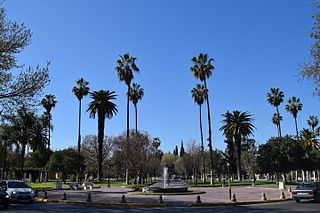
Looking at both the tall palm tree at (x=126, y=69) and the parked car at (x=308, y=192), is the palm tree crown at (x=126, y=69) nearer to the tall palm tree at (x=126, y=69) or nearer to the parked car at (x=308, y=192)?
the tall palm tree at (x=126, y=69)

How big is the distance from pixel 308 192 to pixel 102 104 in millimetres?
47497

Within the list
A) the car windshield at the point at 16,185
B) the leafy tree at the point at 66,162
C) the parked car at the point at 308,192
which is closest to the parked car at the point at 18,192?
the car windshield at the point at 16,185

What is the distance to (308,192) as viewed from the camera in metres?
21.0

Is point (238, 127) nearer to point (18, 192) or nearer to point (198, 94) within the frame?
point (198, 94)

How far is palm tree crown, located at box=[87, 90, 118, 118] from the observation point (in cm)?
6209

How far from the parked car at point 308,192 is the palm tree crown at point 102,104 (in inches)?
1818

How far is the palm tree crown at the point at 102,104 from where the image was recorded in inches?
2445

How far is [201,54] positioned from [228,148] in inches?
2062

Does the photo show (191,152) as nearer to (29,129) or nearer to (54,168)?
(54,168)

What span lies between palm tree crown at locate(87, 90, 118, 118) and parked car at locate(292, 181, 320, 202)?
1818 inches

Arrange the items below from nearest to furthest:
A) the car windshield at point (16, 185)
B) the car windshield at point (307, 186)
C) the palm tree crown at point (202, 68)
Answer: the car windshield at point (307, 186) → the car windshield at point (16, 185) → the palm tree crown at point (202, 68)

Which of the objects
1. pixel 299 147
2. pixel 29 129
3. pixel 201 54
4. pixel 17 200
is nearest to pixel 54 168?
pixel 29 129

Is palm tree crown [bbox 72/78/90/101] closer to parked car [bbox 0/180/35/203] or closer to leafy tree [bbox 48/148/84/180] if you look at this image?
leafy tree [bbox 48/148/84/180]

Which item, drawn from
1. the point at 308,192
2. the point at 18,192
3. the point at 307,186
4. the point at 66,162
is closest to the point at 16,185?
the point at 18,192
